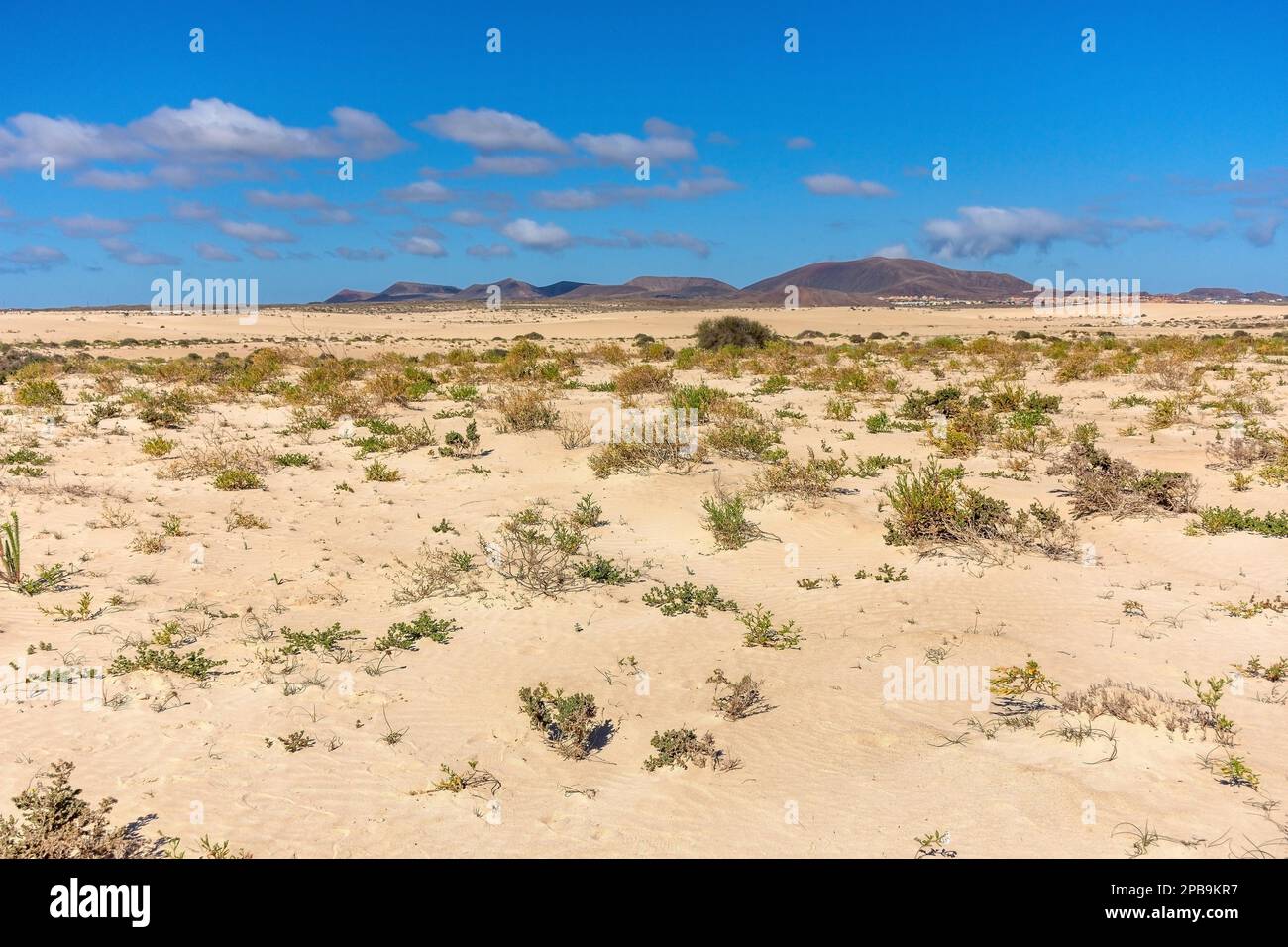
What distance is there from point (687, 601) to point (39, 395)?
1520 centimetres

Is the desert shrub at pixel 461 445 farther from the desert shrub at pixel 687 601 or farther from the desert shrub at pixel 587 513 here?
the desert shrub at pixel 687 601

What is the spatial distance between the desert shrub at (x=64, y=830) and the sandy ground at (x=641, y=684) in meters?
0.13

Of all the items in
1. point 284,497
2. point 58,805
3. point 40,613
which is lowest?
point 58,805

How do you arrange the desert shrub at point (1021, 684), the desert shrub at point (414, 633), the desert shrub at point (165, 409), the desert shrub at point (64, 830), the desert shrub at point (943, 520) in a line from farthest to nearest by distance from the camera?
1. the desert shrub at point (165, 409)
2. the desert shrub at point (943, 520)
3. the desert shrub at point (414, 633)
4. the desert shrub at point (1021, 684)
5. the desert shrub at point (64, 830)

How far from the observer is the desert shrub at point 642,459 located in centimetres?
1045

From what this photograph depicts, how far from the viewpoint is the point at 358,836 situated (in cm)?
374

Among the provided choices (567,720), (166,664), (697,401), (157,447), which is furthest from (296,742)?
(697,401)

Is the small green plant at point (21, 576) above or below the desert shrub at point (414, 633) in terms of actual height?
above

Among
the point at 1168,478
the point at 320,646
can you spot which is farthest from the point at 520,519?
the point at 1168,478

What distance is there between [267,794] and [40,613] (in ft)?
11.3

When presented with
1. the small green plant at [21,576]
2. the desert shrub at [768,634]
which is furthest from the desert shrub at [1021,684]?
the small green plant at [21,576]

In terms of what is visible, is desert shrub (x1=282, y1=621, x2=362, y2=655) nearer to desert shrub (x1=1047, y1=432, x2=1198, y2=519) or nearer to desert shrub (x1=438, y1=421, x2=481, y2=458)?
desert shrub (x1=438, y1=421, x2=481, y2=458)
